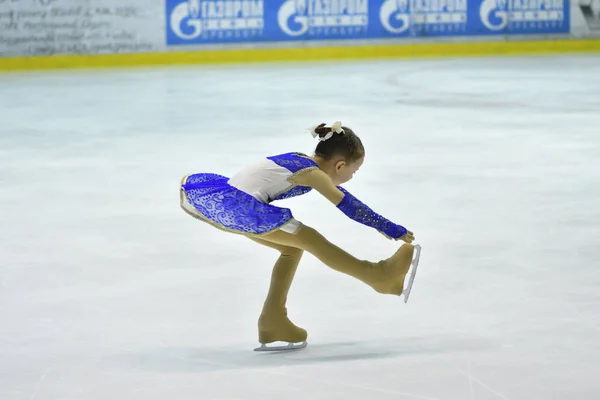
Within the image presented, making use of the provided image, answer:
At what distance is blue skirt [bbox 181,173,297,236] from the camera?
10.0 feet

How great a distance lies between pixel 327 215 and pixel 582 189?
4.85 feet

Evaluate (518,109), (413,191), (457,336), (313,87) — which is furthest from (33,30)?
(457,336)

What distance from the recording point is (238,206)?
10.2ft

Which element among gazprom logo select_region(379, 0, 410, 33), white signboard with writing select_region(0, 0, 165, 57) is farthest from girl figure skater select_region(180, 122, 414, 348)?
gazprom logo select_region(379, 0, 410, 33)

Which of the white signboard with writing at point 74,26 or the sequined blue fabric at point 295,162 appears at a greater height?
the sequined blue fabric at point 295,162

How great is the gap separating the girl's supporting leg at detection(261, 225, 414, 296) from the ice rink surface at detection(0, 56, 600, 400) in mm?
227

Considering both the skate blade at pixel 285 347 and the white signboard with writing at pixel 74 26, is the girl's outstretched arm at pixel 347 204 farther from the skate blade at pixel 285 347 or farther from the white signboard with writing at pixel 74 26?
the white signboard with writing at pixel 74 26

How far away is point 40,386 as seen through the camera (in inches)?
115

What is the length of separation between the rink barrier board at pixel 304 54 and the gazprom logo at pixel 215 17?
276mm

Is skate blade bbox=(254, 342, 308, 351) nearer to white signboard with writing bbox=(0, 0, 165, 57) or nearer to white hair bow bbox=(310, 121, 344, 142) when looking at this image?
white hair bow bbox=(310, 121, 344, 142)

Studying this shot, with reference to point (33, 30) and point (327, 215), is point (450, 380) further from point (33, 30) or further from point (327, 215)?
point (33, 30)

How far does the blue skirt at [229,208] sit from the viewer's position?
3.05 m

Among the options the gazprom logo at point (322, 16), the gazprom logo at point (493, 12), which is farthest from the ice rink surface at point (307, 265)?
the gazprom logo at point (493, 12)

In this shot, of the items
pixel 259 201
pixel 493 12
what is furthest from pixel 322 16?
pixel 259 201
